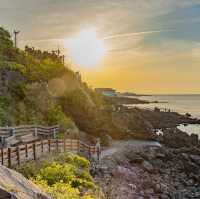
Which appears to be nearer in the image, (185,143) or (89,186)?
(89,186)

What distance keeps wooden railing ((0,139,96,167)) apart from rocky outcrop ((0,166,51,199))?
13289mm

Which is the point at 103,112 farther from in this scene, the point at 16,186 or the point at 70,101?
the point at 16,186

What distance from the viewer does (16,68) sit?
49.5 metres

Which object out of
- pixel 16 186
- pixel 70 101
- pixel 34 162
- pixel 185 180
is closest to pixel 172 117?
pixel 70 101

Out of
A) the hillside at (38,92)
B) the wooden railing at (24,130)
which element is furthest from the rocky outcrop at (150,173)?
the hillside at (38,92)

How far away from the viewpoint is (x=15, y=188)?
28.2 ft

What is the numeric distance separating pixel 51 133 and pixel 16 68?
13.4 metres

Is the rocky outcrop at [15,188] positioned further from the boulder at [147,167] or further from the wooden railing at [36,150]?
the boulder at [147,167]

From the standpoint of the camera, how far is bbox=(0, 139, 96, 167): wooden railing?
23495mm

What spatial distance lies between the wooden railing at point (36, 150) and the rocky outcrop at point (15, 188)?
13289mm

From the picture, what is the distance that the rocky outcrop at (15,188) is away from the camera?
7980mm

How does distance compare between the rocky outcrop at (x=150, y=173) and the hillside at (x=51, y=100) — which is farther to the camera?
the hillside at (x=51, y=100)

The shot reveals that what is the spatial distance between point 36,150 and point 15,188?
61.6 feet

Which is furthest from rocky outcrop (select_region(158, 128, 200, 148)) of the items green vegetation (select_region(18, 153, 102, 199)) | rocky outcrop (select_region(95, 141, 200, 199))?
green vegetation (select_region(18, 153, 102, 199))
